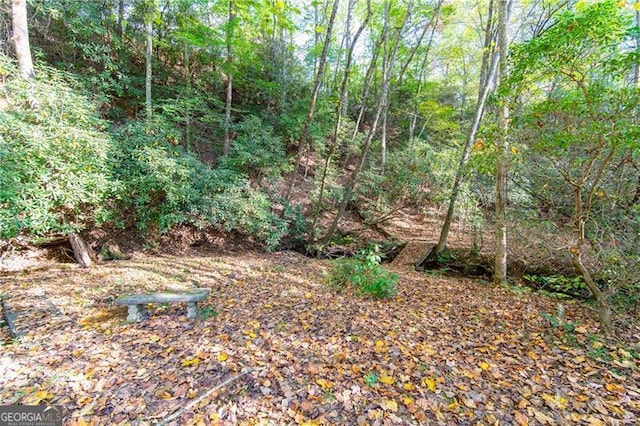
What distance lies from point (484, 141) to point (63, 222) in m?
8.52

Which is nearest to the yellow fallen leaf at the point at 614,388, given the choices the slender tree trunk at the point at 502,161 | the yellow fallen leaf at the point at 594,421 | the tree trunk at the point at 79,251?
the yellow fallen leaf at the point at 594,421

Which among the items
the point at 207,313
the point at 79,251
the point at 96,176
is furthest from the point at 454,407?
the point at 79,251

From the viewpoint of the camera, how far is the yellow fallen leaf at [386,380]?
259 centimetres

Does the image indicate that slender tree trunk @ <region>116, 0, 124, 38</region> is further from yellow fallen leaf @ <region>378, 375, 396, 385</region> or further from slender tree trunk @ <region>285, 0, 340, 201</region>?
yellow fallen leaf @ <region>378, 375, 396, 385</region>

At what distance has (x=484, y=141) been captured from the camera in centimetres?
489

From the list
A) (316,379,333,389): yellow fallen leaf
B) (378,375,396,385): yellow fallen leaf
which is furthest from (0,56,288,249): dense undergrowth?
(378,375,396,385): yellow fallen leaf

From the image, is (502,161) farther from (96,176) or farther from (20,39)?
(20,39)

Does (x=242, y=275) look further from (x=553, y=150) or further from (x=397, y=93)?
(x=397, y=93)

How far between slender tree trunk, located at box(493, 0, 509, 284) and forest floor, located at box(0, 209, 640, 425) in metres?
0.97

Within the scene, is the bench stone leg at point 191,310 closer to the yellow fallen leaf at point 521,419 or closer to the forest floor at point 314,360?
the forest floor at point 314,360

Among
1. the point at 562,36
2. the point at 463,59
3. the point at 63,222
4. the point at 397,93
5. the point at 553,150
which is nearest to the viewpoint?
the point at 562,36

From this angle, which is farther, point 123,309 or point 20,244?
point 20,244

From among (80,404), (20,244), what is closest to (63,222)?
(20,244)

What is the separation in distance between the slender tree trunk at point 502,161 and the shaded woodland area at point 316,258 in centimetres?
4
